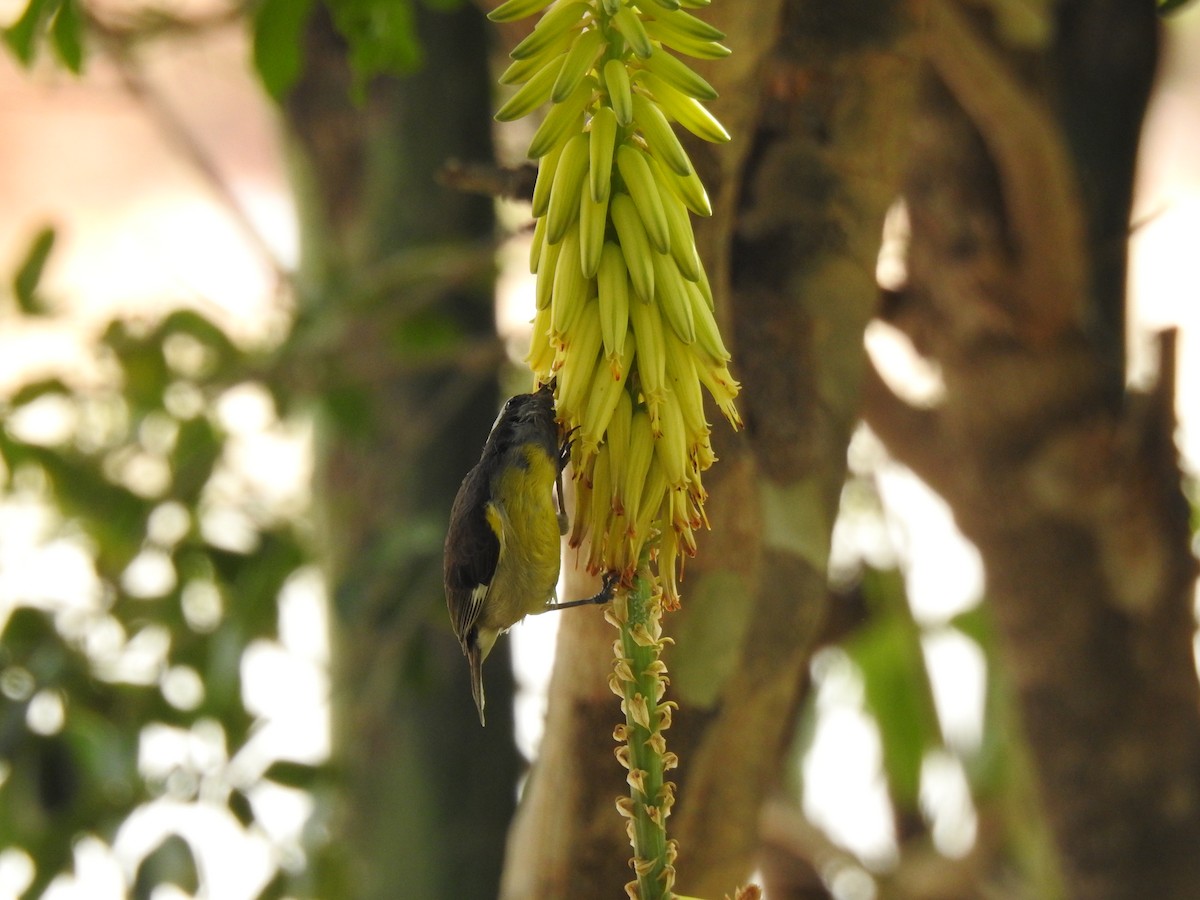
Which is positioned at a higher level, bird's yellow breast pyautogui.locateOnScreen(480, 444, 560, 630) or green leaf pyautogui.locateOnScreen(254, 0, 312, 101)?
green leaf pyautogui.locateOnScreen(254, 0, 312, 101)

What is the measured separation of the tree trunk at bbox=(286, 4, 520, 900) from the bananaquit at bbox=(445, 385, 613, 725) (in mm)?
708

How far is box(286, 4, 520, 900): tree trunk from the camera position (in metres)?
1.44

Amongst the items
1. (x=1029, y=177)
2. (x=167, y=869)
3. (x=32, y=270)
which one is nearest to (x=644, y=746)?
(x=167, y=869)

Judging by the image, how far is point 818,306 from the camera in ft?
2.54

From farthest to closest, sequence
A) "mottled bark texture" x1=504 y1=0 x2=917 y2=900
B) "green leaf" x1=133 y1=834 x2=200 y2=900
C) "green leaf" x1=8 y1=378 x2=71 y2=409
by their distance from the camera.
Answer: "green leaf" x1=8 y1=378 x2=71 y2=409, "green leaf" x1=133 y1=834 x2=200 y2=900, "mottled bark texture" x1=504 y1=0 x2=917 y2=900

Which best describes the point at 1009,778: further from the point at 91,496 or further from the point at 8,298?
the point at 8,298

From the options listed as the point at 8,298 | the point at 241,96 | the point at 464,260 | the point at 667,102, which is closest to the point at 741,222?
the point at 667,102

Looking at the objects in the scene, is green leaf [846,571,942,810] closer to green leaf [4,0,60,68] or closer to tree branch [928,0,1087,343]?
tree branch [928,0,1087,343]

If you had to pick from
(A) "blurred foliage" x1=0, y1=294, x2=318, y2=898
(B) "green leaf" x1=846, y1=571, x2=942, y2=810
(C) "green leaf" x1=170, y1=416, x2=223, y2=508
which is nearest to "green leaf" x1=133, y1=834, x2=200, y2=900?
(A) "blurred foliage" x1=0, y1=294, x2=318, y2=898

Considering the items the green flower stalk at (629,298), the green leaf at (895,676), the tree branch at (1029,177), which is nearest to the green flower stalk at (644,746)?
the green flower stalk at (629,298)

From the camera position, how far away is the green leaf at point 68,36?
760mm

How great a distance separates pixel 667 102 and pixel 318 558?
4.44 ft

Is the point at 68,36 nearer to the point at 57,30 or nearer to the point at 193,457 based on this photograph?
the point at 57,30

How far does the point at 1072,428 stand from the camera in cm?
133
